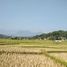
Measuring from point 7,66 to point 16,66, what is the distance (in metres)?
0.38

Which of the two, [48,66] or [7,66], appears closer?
[7,66]

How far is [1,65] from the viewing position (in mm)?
8508

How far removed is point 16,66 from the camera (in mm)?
8445

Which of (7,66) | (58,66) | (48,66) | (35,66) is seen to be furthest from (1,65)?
(58,66)

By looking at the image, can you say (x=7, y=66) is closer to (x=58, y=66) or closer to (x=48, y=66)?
(x=48, y=66)

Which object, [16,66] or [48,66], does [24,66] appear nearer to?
[16,66]

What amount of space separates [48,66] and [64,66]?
944mm

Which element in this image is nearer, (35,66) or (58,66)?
(35,66)

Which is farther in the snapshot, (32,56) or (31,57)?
(32,56)

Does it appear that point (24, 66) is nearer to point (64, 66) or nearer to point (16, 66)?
point (16, 66)

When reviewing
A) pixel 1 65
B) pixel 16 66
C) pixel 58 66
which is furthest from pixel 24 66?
pixel 58 66

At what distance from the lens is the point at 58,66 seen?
9758mm

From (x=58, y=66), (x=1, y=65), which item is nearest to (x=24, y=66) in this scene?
(x=1, y=65)

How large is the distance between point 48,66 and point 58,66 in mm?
622
